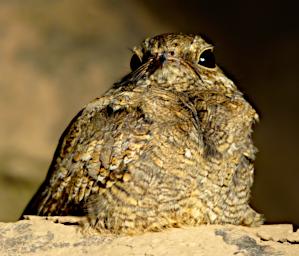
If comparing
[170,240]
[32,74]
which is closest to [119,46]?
[32,74]

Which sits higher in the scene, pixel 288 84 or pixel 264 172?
pixel 288 84

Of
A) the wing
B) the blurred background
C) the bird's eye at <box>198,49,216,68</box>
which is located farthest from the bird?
the blurred background

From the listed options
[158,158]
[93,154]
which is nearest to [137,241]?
[158,158]

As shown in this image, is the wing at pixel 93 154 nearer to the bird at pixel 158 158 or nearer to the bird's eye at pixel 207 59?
the bird at pixel 158 158

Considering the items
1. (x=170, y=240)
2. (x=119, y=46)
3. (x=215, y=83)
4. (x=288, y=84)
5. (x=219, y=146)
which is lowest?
(x=170, y=240)

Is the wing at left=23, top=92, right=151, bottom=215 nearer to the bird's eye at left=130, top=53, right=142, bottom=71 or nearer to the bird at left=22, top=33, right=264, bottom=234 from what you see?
the bird at left=22, top=33, right=264, bottom=234

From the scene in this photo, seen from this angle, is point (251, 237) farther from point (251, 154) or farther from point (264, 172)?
point (264, 172)
